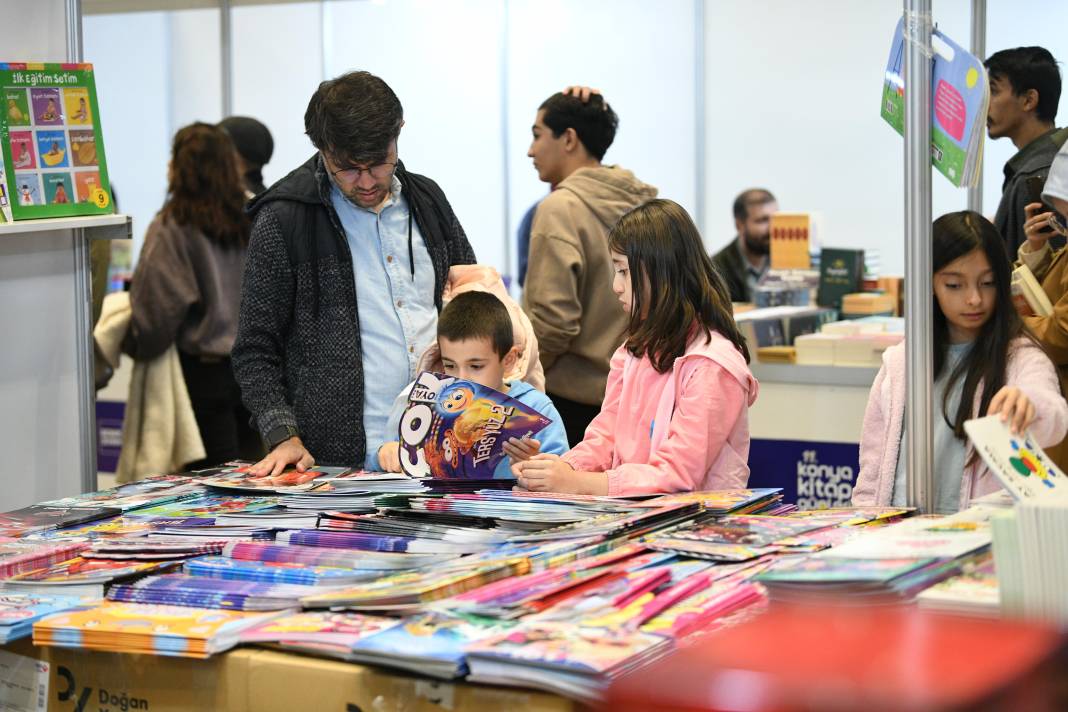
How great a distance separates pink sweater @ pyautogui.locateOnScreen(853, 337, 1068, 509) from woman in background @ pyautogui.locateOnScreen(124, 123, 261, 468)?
102 inches

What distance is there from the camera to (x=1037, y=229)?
357 cm

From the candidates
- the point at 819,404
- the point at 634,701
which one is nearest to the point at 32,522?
the point at 634,701

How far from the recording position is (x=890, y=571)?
164 cm

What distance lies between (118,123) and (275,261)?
6737 mm

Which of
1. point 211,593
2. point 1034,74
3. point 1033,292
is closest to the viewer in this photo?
point 211,593

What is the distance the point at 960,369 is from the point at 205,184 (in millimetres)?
2777

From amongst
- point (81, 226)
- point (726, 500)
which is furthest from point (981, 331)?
point (81, 226)

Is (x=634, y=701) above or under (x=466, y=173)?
under

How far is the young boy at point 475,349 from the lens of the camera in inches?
109

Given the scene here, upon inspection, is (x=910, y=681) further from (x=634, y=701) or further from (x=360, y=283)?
(x=360, y=283)

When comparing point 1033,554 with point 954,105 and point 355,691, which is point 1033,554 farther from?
point 954,105

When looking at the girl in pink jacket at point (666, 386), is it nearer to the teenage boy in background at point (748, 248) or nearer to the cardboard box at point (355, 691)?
the cardboard box at point (355, 691)

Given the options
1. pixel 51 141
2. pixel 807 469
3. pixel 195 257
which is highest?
pixel 51 141

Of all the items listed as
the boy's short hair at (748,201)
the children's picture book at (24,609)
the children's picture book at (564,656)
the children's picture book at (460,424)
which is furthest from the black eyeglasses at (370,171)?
the boy's short hair at (748,201)
